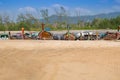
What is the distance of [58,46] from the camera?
21953mm

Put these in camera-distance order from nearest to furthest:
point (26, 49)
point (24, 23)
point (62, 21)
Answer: point (26, 49), point (24, 23), point (62, 21)

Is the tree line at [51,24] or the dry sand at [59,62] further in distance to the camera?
the tree line at [51,24]

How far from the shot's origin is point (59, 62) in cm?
1545

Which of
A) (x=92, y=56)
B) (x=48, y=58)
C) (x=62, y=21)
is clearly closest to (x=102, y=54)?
(x=92, y=56)

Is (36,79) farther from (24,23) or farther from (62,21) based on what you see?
(62,21)

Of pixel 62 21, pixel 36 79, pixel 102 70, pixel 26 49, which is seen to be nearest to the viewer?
pixel 36 79

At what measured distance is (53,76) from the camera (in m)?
12.3

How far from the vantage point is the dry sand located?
41.0 ft

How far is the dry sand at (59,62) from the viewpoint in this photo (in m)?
12.5

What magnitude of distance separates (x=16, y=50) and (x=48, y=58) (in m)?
4.32

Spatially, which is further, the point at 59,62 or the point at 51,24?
the point at 51,24

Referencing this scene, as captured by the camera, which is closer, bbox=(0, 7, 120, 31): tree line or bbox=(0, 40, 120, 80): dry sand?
bbox=(0, 40, 120, 80): dry sand

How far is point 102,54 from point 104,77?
229 inches

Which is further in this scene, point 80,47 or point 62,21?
point 62,21
